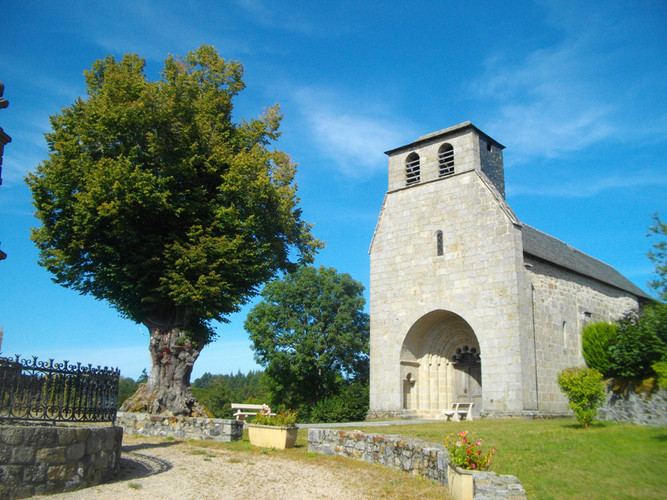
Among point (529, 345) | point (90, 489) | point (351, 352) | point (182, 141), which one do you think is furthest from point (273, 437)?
point (351, 352)

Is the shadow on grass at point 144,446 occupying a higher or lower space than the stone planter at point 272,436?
lower

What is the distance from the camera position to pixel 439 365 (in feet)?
78.6

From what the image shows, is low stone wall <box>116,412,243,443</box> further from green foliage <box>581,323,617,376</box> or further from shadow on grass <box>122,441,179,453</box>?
green foliage <box>581,323,617,376</box>

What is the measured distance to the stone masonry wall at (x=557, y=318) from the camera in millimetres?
20844

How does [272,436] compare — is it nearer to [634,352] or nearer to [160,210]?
[160,210]

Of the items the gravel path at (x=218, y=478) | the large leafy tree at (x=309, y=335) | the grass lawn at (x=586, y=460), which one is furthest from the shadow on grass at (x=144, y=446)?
the large leafy tree at (x=309, y=335)

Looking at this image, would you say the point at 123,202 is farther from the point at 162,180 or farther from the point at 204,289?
the point at 204,289

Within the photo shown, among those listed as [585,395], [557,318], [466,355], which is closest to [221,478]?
[585,395]

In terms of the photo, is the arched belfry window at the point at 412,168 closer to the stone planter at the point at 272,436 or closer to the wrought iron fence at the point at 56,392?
the stone planter at the point at 272,436

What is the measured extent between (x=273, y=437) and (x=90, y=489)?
558cm

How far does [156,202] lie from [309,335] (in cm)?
2155

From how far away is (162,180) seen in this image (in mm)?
16719

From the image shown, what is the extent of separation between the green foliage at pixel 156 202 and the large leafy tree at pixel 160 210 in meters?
0.04

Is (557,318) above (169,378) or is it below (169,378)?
above
